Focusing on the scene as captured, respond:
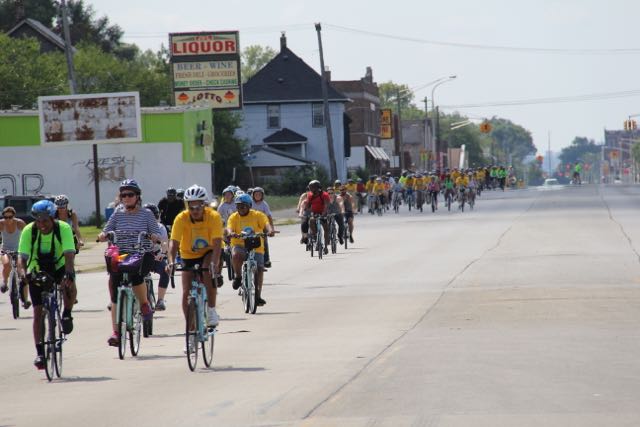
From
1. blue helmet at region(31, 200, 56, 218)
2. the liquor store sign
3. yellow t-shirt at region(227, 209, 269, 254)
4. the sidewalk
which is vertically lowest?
the sidewalk

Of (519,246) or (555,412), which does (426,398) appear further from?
(519,246)

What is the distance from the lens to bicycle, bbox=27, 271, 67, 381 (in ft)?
45.3

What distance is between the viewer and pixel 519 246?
Answer: 35406 millimetres

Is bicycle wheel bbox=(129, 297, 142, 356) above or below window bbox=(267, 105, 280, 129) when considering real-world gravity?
below

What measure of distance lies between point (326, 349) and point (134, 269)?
2156 millimetres

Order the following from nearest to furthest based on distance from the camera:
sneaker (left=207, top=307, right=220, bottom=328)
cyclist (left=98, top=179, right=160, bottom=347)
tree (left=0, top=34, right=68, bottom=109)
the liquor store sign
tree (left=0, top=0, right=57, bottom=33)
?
sneaker (left=207, top=307, right=220, bottom=328), cyclist (left=98, top=179, right=160, bottom=347), the liquor store sign, tree (left=0, top=34, right=68, bottom=109), tree (left=0, top=0, right=57, bottom=33)

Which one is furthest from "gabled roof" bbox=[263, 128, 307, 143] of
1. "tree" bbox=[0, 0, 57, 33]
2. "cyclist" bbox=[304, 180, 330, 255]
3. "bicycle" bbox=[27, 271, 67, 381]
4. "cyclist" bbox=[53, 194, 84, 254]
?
"bicycle" bbox=[27, 271, 67, 381]

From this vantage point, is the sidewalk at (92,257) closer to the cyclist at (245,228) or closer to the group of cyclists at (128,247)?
the cyclist at (245,228)

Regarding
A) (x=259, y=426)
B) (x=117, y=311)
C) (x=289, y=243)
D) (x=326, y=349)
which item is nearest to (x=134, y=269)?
(x=117, y=311)

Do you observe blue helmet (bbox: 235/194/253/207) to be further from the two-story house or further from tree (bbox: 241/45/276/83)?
tree (bbox: 241/45/276/83)

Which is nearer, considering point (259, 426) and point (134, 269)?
point (259, 426)

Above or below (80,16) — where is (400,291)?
below

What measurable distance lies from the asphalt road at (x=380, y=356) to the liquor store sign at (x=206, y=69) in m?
42.1

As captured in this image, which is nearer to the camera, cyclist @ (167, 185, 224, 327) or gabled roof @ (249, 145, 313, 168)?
cyclist @ (167, 185, 224, 327)
